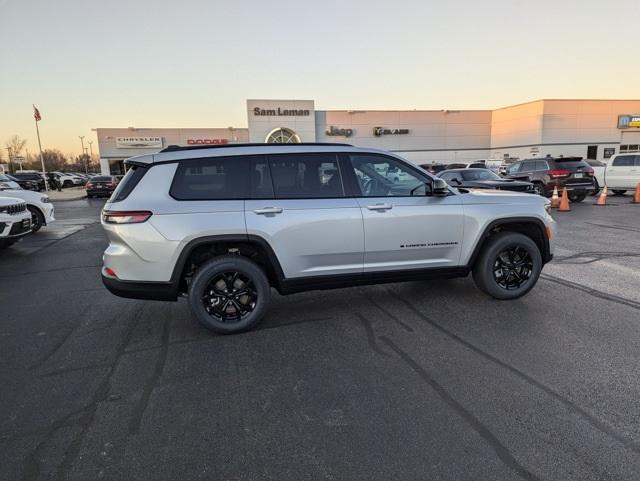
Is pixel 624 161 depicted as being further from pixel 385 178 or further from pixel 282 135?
pixel 282 135

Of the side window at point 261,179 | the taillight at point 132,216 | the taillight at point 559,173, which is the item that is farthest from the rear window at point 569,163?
the taillight at point 132,216

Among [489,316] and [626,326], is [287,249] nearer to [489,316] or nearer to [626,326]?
[489,316]

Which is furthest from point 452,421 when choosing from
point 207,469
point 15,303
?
point 15,303

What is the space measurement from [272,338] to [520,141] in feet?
161

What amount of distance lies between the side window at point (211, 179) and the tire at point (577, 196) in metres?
16.2

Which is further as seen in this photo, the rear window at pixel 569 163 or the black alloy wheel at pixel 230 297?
the rear window at pixel 569 163

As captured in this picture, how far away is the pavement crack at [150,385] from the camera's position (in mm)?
2832

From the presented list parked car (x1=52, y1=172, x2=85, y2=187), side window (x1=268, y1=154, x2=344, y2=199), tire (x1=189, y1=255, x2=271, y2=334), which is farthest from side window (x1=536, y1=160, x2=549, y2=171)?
parked car (x1=52, y1=172, x2=85, y2=187)

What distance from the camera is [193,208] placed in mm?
4078

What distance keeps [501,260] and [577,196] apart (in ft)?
47.0

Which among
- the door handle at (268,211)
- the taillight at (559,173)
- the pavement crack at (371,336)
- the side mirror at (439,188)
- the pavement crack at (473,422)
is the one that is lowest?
the pavement crack at (473,422)

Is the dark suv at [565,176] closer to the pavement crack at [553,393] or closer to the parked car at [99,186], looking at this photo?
the pavement crack at [553,393]

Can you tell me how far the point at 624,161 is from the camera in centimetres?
1828

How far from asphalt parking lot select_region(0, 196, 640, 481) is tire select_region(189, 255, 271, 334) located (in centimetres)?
17
